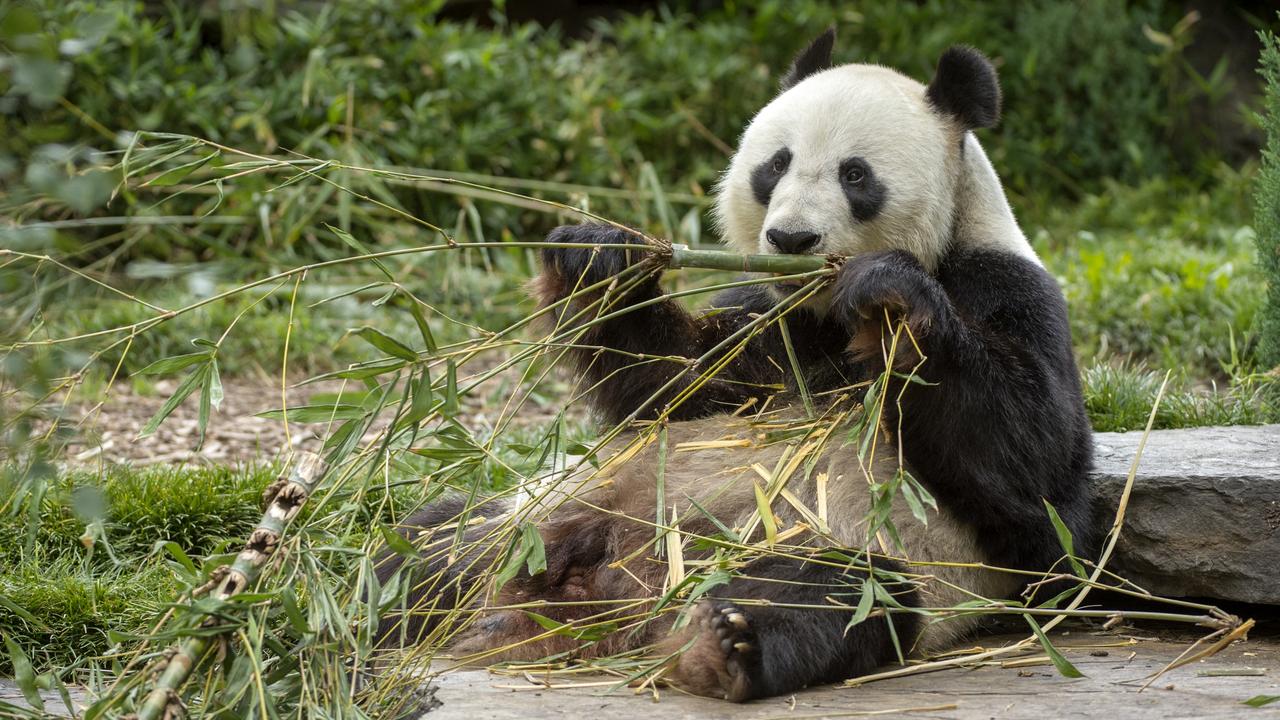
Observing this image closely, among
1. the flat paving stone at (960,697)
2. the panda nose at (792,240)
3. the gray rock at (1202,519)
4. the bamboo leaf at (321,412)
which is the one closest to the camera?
the flat paving stone at (960,697)

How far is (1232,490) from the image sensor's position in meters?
3.61

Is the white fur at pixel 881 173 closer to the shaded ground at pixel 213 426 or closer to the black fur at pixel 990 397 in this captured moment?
the black fur at pixel 990 397

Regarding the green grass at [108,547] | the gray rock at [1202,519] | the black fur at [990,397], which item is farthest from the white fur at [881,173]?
the green grass at [108,547]

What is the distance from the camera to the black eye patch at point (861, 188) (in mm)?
3635

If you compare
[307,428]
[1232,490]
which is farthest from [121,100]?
[1232,490]

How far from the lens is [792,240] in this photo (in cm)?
344

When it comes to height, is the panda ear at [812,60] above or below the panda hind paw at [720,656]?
above

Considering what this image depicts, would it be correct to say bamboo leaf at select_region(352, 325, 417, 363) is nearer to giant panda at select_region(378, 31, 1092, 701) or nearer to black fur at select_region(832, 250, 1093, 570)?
giant panda at select_region(378, 31, 1092, 701)

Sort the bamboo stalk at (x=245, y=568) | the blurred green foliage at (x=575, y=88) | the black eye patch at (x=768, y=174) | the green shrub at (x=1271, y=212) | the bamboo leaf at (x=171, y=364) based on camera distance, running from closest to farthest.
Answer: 1. the bamboo stalk at (x=245, y=568)
2. the bamboo leaf at (x=171, y=364)
3. the black eye patch at (x=768, y=174)
4. the green shrub at (x=1271, y=212)
5. the blurred green foliage at (x=575, y=88)

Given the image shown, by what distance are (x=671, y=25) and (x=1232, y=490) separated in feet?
22.9

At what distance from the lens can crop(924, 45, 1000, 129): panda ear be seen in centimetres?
381

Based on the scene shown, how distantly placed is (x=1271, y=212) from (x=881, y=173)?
1967mm

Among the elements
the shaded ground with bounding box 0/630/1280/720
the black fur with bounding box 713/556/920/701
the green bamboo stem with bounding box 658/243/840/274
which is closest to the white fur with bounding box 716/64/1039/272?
the green bamboo stem with bounding box 658/243/840/274

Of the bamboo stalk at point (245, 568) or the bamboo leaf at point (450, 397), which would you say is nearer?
the bamboo stalk at point (245, 568)
